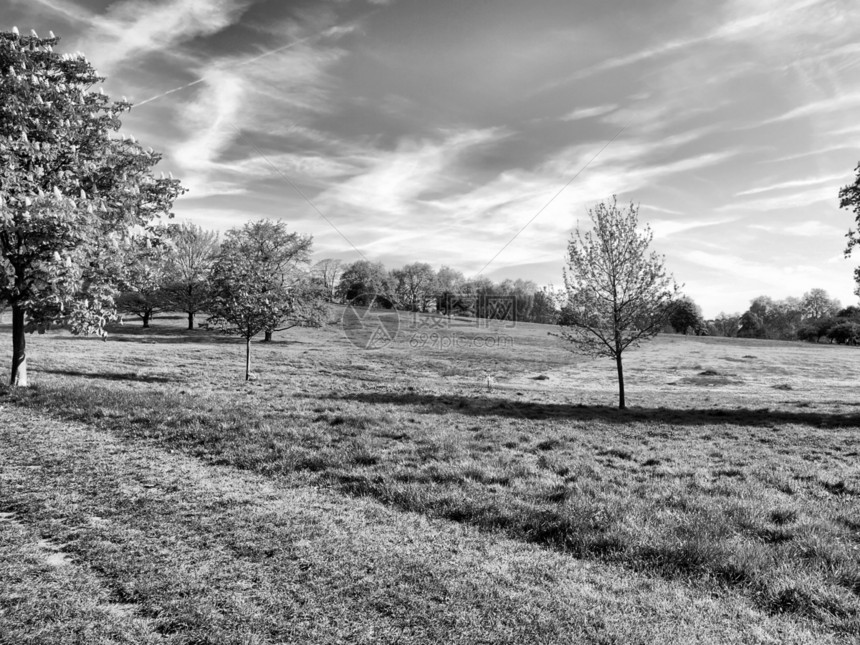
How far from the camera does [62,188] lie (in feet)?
46.0

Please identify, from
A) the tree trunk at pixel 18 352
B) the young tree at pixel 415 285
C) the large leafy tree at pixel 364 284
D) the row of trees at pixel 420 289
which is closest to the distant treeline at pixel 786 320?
the row of trees at pixel 420 289

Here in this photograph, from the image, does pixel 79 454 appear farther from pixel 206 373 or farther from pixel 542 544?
pixel 206 373

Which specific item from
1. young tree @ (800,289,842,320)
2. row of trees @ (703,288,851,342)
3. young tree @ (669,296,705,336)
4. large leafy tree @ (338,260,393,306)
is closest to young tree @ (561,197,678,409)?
large leafy tree @ (338,260,393,306)

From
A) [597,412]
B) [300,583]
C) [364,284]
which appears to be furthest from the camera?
[364,284]

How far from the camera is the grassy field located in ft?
14.9

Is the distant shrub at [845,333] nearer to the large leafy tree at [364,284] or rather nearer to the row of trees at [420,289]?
the row of trees at [420,289]

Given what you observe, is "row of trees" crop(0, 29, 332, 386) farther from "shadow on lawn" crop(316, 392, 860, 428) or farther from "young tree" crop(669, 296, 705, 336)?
"young tree" crop(669, 296, 705, 336)

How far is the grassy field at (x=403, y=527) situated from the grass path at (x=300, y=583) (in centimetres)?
3

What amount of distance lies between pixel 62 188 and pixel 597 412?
22.5 m

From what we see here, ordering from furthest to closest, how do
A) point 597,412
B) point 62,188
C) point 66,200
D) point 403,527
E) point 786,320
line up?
1. point 786,320
2. point 597,412
3. point 62,188
4. point 66,200
5. point 403,527

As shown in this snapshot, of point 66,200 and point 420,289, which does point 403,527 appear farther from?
point 420,289

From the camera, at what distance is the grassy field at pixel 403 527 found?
4527mm

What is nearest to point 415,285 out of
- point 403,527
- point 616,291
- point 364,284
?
point 364,284

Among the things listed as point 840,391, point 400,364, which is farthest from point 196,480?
point 840,391
